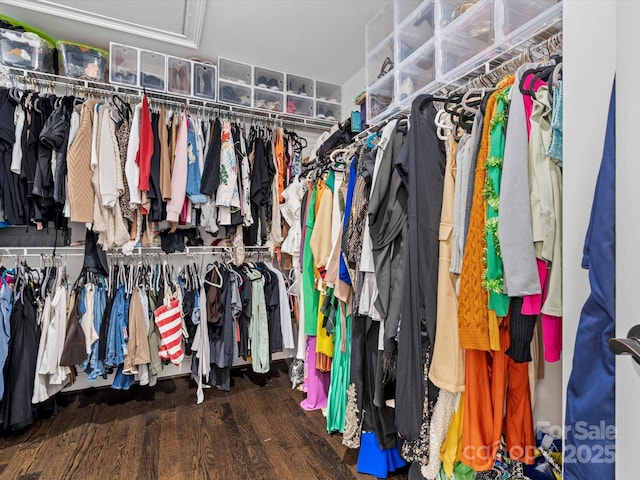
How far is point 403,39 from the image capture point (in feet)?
5.46

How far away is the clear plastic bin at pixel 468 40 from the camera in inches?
48.5

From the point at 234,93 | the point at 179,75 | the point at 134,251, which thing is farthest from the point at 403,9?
the point at 134,251

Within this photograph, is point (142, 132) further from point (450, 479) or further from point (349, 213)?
point (450, 479)

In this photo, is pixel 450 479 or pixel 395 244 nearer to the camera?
pixel 450 479

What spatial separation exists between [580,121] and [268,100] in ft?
8.19

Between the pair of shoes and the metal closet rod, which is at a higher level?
the pair of shoes

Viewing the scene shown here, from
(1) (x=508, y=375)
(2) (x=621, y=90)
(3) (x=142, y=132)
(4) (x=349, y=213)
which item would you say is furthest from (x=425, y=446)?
(3) (x=142, y=132)

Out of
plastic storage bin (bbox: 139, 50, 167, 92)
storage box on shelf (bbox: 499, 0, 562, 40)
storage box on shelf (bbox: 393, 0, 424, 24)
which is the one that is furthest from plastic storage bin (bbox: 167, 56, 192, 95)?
storage box on shelf (bbox: 499, 0, 562, 40)

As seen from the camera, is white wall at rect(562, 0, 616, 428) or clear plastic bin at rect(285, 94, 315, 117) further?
clear plastic bin at rect(285, 94, 315, 117)

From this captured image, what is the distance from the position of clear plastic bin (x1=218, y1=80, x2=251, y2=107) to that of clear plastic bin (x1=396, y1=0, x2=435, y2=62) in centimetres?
147

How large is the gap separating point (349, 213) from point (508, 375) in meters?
0.91

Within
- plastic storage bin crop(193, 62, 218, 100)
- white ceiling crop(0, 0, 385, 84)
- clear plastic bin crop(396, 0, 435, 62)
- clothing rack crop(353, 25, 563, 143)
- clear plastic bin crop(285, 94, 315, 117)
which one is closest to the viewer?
clothing rack crop(353, 25, 563, 143)

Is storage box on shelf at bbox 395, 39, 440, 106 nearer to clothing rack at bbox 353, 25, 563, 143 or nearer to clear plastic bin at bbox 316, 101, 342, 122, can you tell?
clothing rack at bbox 353, 25, 563, 143

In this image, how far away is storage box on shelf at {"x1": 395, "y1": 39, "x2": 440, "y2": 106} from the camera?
1.56 m
